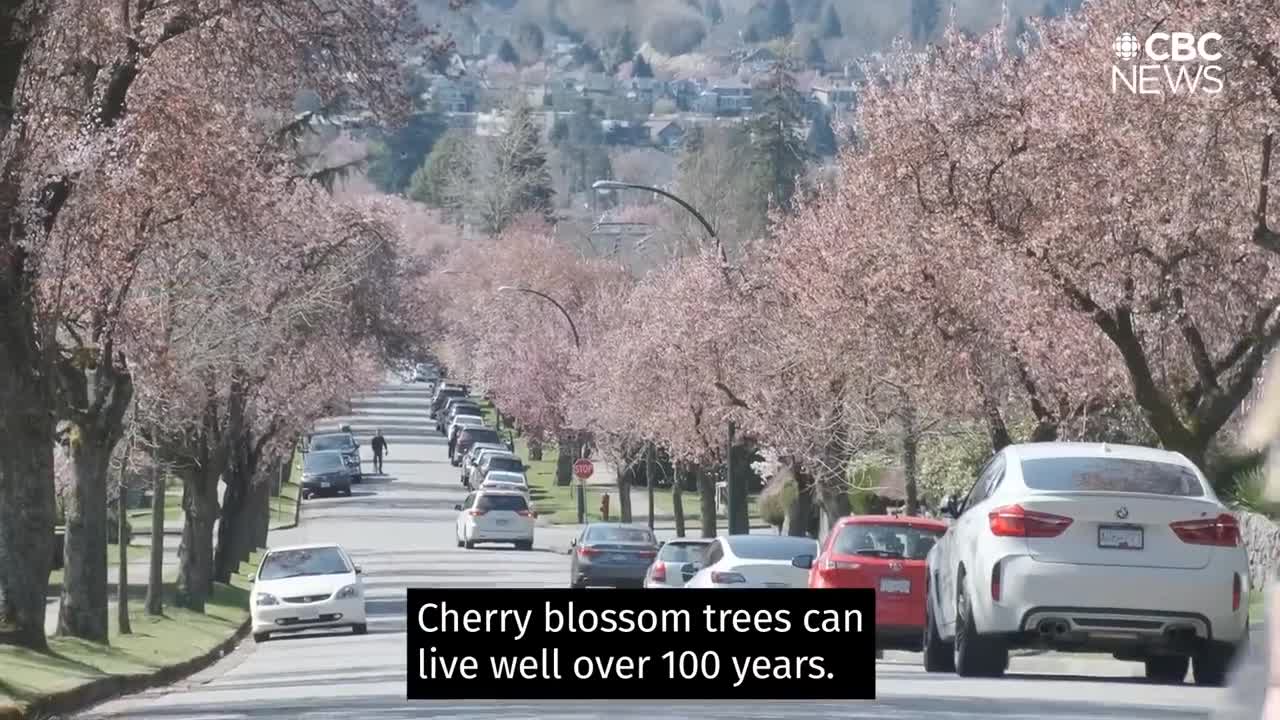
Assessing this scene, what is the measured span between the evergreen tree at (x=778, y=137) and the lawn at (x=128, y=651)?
291 feet

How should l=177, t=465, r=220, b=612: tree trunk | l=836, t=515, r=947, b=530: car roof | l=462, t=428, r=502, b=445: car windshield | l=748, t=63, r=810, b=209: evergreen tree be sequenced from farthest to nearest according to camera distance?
l=748, t=63, r=810, b=209: evergreen tree
l=462, t=428, r=502, b=445: car windshield
l=177, t=465, r=220, b=612: tree trunk
l=836, t=515, r=947, b=530: car roof

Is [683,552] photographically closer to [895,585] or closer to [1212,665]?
[895,585]

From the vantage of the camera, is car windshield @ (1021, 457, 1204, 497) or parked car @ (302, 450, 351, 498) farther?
parked car @ (302, 450, 351, 498)

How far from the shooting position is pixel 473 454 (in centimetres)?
9006

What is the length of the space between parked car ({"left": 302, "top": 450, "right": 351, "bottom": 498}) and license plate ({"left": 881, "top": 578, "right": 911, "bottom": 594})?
59698mm

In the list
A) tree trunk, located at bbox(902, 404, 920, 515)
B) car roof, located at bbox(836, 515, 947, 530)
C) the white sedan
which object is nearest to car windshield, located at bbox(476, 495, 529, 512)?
tree trunk, located at bbox(902, 404, 920, 515)

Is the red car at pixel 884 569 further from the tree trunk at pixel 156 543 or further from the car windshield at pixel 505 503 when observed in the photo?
the car windshield at pixel 505 503

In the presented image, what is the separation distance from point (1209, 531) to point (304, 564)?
2004 centimetres

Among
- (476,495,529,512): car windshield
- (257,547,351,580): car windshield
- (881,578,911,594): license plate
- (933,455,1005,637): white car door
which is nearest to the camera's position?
(933,455,1005,637): white car door

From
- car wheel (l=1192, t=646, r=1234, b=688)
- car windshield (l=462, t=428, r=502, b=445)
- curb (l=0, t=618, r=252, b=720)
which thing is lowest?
curb (l=0, t=618, r=252, b=720)

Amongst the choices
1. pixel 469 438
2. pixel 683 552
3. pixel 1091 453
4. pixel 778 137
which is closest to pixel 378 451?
pixel 469 438

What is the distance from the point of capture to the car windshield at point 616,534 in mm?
42938

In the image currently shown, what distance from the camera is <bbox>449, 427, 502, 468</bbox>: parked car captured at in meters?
98.9

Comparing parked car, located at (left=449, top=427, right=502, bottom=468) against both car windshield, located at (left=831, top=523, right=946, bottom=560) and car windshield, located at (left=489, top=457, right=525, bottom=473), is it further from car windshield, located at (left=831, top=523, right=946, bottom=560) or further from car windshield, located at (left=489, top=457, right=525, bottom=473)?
car windshield, located at (left=831, top=523, right=946, bottom=560)
